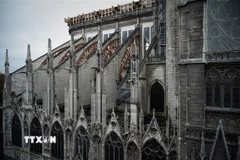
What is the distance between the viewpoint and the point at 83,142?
1773cm

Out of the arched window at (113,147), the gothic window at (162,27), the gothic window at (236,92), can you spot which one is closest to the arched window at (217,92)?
the gothic window at (236,92)

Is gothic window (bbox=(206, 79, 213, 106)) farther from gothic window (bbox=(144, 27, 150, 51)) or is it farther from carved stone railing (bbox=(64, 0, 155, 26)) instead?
carved stone railing (bbox=(64, 0, 155, 26))

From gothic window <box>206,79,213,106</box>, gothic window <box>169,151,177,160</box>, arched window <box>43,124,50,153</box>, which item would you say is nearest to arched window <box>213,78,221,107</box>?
gothic window <box>206,79,213,106</box>

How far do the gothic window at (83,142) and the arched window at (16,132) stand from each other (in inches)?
318

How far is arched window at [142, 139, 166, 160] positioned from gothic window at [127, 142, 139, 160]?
1.68 feet

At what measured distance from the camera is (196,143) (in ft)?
37.9

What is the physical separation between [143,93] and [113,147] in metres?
4.64

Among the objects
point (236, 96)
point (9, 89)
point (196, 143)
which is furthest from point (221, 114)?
point (9, 89)

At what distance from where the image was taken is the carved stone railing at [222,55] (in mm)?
10545

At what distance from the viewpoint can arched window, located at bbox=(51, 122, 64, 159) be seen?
62.3ft

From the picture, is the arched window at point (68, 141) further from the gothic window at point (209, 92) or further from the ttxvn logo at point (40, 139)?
the gothic window at point (209, 92)

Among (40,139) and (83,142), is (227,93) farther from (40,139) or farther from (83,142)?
(40,139)

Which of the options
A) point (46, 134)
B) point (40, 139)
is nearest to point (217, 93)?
point (46, 134)

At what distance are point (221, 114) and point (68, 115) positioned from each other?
38.7 feet
